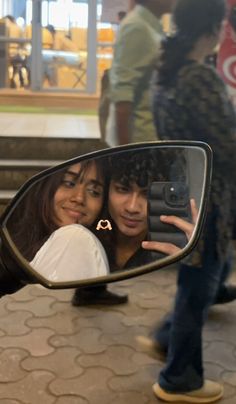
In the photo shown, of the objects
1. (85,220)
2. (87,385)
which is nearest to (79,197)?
(85,220)

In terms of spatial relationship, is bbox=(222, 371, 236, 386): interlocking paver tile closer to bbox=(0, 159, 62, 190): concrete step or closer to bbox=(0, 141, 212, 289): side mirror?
bbox=(0, 141, 212, 289): side mirror

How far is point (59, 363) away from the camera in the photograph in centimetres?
207

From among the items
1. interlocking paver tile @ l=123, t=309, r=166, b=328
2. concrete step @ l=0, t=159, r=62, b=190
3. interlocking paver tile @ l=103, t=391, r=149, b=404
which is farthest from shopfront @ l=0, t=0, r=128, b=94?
interlocking paver tile @ l=103, t=391, r=149, b=404

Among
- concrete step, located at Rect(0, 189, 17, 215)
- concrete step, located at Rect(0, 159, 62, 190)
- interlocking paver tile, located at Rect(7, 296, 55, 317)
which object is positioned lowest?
interlocking paver tile, located at Rect(7, 296, 55, 317)

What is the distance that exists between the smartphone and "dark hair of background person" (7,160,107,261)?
61 millimetres

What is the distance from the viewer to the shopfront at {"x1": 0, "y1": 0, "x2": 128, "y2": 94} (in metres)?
7.41

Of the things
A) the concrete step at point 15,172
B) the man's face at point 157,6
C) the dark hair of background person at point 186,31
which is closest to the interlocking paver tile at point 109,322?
the dark hair of background person at point 186,31

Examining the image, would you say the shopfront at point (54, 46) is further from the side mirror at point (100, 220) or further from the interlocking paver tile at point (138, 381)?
the side mirror at point (100, 220)

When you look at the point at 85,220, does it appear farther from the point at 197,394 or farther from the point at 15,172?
the point at 15,172

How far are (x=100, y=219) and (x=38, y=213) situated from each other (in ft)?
0.24

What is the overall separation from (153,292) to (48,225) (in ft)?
7.32

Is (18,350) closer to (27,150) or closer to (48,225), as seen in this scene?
(48,225)

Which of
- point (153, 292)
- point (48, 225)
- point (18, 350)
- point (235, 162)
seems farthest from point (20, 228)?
point (153, 292)

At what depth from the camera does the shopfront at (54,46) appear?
7.41m
